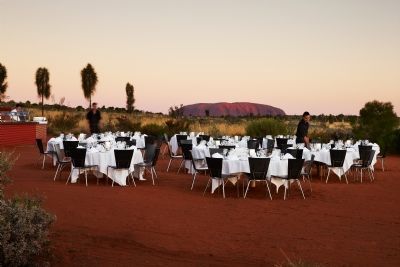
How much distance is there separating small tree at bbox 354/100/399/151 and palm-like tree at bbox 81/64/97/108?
23.3 metres

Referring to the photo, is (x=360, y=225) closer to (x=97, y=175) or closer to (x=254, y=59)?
(x=97, y=175)

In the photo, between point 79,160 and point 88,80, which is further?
point 88,80

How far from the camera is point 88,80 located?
1738 inches

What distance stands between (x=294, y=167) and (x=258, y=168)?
757 millimetres

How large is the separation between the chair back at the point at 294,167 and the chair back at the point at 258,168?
0.47 m

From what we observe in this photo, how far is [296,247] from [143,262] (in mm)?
2174

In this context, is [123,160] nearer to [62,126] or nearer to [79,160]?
[79,160]

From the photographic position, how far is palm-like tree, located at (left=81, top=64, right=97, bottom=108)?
144 ft

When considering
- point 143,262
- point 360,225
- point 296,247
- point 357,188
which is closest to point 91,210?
point 143,262

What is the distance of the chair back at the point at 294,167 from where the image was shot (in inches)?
452

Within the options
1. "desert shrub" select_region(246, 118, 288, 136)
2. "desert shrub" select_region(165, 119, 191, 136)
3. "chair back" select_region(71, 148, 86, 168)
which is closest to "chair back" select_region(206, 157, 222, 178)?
"chair back" select_region(71, 148, 86, 168)

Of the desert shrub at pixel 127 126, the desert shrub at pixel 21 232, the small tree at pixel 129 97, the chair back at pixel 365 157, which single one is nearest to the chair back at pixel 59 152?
the chair back at pixel 365 157

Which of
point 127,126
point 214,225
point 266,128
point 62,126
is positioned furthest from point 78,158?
point 62,126

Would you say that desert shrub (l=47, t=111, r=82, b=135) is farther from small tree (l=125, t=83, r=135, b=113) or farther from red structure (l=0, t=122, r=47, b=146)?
small tree (l=125, t=83, r=135, b=113)
